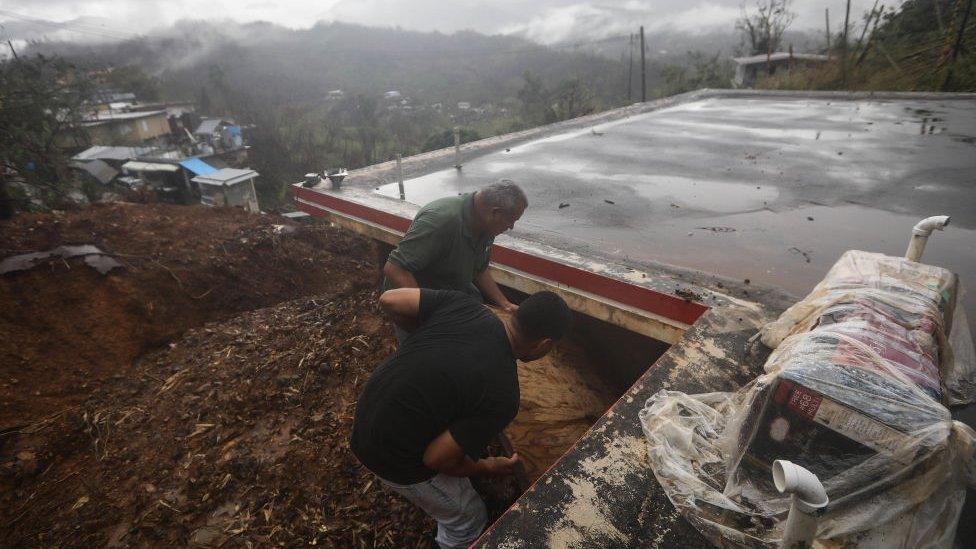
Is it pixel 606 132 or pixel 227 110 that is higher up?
pixel 227 110

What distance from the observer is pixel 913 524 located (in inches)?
47.1

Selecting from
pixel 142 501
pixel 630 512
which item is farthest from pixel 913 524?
pixel 142 501

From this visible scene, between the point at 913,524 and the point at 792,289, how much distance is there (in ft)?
5.98

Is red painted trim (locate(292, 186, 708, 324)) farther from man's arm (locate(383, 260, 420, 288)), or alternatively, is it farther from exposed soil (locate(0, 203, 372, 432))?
exposed soil (locate(0, 203, 372, 432))

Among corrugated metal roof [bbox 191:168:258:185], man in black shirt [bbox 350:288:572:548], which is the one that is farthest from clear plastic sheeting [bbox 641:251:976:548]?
corrugated metal roof [bbox 191:168:258:185]

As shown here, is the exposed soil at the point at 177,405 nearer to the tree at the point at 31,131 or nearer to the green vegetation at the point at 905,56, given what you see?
the tree at the point at 31,131

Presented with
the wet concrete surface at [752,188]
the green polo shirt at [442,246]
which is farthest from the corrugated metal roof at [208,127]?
the green polo shirt at [442,246]

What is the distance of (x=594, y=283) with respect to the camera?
3.05 metres

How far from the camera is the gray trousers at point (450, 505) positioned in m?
2.05

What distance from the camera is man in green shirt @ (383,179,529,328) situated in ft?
8.38

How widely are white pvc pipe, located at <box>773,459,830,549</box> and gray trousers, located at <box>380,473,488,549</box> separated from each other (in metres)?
1.43

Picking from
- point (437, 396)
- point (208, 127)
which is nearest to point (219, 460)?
point (437, 396)

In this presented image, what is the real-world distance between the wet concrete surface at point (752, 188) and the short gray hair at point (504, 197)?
106 cm

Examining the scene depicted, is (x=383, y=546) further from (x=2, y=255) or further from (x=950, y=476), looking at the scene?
(x=2, y=255)
